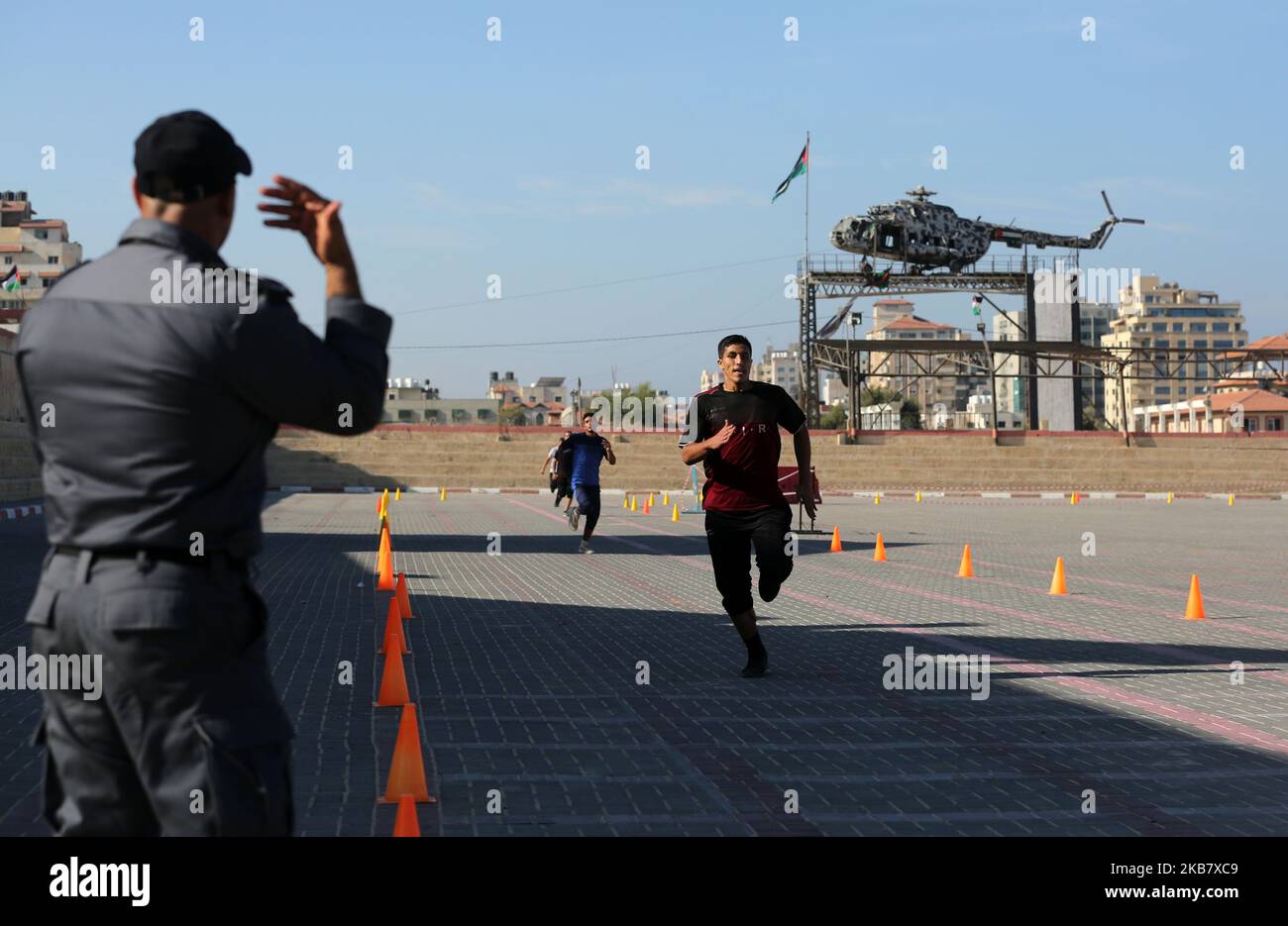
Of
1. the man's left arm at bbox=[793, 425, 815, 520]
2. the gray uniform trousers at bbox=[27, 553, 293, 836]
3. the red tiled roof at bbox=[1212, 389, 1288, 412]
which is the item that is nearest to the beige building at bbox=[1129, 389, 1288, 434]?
the red tiled roof at bbox=[1212, 389, 1288, 412]

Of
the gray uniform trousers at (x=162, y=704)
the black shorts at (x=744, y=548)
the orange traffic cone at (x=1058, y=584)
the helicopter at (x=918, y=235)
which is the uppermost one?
the helicopter at (x=918, y=235)

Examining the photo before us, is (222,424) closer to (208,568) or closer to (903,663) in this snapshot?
(208,568)

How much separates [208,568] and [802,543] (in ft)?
74.8

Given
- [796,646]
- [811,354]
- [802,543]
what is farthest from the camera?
[811,354]

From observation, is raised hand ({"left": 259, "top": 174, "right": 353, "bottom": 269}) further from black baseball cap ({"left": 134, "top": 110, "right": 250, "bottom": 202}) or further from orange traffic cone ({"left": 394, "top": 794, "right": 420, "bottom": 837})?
orange traffic cone ({"left": 394, "top": 794, "right": 420, "bottom": 837})

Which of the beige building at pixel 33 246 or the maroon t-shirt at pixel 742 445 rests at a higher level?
the beige building at pixel 33 246

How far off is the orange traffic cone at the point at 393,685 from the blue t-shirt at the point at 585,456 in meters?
12.8

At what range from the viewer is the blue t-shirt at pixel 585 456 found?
854 inches

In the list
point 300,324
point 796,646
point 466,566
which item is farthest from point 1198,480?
point 300,324

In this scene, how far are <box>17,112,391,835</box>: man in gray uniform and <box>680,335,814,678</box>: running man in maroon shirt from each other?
691 cm

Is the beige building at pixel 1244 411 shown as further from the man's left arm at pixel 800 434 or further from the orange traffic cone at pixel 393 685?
the orange traffic cone at pixel 393 685

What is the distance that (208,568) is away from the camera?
2.80 m

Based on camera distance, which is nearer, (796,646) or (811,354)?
(796,646)

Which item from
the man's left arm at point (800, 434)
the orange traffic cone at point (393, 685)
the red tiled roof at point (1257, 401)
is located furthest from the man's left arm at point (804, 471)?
the red tiled roof at point (1257, 401)
